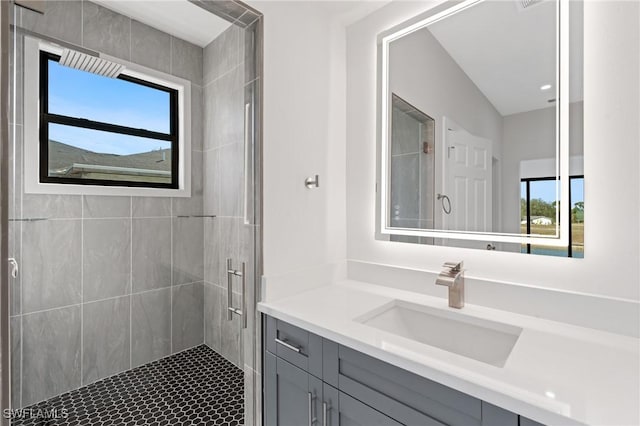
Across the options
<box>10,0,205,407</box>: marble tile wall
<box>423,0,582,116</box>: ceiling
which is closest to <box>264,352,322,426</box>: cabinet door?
<box>10,0,205,407</box>: marble tile wall

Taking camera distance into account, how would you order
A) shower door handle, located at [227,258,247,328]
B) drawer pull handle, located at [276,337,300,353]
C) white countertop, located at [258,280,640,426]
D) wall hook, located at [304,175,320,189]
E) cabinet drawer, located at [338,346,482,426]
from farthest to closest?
wall hook, located at [304,175,320,189] → shower door handle, located at [227,258,247,328] → drawer pull handle, located at [276,337,300,353] → cabinet drawer, located at [338,346,482,426] → white countertop, located at [258,280,640,426]

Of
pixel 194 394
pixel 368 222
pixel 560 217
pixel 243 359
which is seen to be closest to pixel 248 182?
pixel 368 222

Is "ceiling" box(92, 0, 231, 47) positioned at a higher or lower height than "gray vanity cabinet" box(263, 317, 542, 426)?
higher

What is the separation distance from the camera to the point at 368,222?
1674 millimetres

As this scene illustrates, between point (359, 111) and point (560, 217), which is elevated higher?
point (359, 111)

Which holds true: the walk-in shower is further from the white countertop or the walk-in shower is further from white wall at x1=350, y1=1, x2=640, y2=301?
white wall at x1=350, y1=1, x2=640, y2=301

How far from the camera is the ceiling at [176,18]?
1.34 metres

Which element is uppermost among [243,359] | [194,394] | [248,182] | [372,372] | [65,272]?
[248,182]

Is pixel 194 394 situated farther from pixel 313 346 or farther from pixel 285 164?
pixel 285 164

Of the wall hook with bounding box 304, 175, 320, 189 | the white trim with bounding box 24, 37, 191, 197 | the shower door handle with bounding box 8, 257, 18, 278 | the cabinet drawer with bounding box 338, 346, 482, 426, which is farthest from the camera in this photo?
the wall hook with bounding box 304, 175, 320, 189

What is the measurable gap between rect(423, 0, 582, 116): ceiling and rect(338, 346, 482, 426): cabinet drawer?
1101mm

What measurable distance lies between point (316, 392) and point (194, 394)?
2.58ft

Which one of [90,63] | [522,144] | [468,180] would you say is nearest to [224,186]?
[90,63]

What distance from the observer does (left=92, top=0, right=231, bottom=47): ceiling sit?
1342 millimetres
